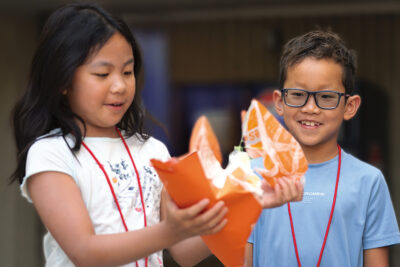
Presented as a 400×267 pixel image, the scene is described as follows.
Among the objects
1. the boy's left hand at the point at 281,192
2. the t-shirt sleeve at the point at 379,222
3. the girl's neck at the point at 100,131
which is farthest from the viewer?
the t-shirt sleeve at the point at 379,222

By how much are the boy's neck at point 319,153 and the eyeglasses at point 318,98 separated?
0.56 feet

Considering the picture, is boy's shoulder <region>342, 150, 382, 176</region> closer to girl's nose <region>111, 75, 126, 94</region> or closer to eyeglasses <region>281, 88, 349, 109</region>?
eyeglasses <region>281, 88, 349, 109</region>

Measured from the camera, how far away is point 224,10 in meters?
6.03

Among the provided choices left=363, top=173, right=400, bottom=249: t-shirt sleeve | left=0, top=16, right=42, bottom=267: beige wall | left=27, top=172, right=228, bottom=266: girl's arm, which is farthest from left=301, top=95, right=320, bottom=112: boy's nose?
left=0, top=16, right=42, bottom=267: beige wall

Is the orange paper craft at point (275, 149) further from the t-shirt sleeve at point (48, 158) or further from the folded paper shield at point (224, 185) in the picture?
the t-shirt sleeve at point (48, 158)

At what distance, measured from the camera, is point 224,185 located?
130cm

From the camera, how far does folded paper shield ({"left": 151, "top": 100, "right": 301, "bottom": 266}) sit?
1235 millimetres

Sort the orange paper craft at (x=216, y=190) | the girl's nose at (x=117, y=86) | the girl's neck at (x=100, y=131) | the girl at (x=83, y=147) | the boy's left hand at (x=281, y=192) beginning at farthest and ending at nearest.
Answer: the girl's neck at (x=100, y=131) < the girl's nose at (x=117, y=86) < the girl at (x=83, y=147) < the boy's left hand at (x=281, y=192) < the orange paper craft at (x=216, y=190)

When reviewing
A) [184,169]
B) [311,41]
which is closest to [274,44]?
[311,41]

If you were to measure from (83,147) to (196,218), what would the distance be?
1.80 ft

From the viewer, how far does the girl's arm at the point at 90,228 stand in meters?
1.29

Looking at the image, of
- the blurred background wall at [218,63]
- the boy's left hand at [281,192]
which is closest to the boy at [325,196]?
the boy's left hand at [281,192]

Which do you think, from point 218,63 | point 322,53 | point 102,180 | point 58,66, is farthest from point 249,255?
point 218,63

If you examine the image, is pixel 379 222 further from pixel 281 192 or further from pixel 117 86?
pixel 117 86
